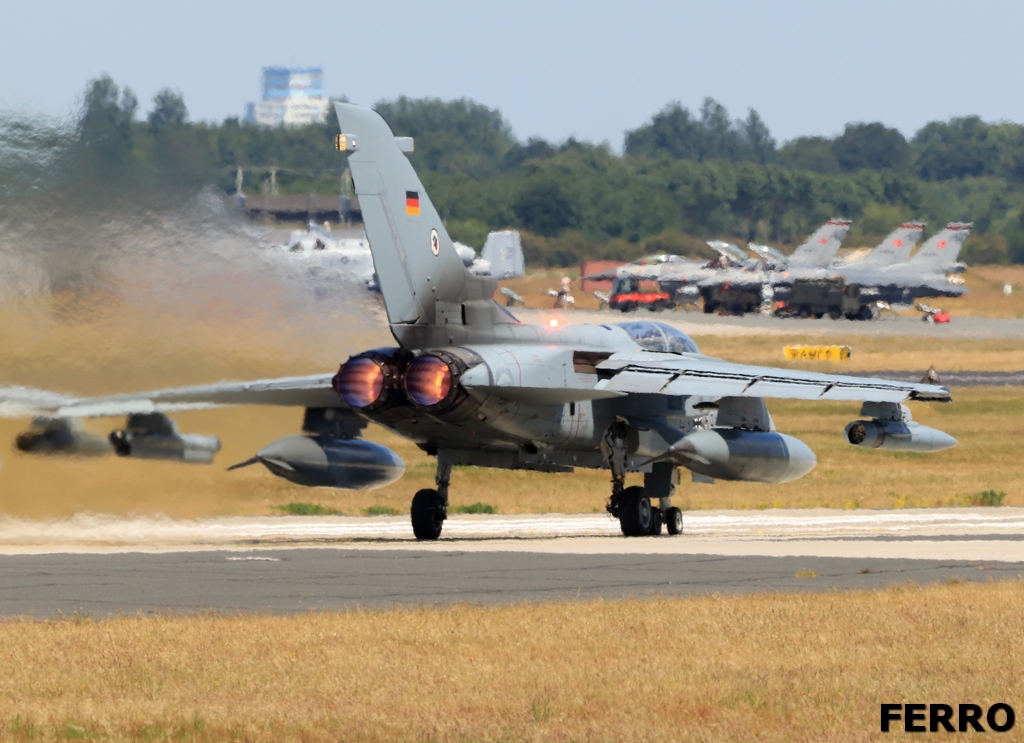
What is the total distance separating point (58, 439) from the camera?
77.2ft

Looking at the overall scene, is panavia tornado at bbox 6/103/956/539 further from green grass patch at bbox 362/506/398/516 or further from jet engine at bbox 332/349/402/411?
green grass patch at bbox 362/506/398/516

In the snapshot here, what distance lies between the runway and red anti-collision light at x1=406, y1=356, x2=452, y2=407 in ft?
6.72

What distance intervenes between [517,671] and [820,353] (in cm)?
6559

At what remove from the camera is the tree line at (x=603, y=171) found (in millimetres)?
25016

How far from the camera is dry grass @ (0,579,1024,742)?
33.8 ft

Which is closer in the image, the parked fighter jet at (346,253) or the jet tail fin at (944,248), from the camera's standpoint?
the parked fighter jet at (346,253)

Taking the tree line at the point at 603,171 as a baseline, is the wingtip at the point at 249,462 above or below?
below

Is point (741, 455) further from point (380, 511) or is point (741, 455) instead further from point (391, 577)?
point (380, 511)

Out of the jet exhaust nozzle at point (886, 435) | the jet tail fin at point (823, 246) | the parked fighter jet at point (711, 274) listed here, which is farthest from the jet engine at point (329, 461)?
the jet tail fin at point (823, 246)

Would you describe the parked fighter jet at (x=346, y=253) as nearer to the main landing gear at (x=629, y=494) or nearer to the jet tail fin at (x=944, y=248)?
the main landing gear at (x=629, y=494)

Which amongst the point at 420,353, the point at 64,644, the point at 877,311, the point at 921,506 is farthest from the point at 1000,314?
the point at 64,644

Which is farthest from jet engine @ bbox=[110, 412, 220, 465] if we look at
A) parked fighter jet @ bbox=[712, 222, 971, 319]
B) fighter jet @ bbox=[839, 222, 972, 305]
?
fighter jet @ bbox=[839, 222, 972, 305]

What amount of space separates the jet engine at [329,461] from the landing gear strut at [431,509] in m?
0.56

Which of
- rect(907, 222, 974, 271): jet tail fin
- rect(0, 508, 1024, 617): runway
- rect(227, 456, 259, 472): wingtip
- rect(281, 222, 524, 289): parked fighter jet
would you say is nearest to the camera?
rect(0, 508, 1024, 617): runway
